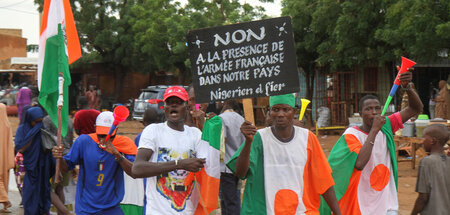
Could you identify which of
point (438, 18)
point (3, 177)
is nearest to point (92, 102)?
point (438, 18)

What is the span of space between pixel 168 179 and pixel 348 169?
5.42 feet

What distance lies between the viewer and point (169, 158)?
4418mm

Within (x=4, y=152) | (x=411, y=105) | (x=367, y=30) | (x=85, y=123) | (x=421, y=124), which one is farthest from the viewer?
(x=367, y=30)

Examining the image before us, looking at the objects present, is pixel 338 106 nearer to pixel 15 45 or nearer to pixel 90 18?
pixel 90 18

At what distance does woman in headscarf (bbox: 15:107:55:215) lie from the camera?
8430 mm

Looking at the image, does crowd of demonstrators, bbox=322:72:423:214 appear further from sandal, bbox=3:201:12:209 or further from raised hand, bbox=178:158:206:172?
sandal, bbox=3:201:12:209

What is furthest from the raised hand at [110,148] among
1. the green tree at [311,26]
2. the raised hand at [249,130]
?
the green tree at [311,26]

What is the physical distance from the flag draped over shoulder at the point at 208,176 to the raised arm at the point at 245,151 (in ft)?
1.37

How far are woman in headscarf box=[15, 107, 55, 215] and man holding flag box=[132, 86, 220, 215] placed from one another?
4.44 meters

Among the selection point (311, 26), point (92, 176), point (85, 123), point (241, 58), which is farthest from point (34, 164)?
point (311, 26)

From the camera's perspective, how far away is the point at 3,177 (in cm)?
940

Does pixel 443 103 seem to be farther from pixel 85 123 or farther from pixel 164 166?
pixel 164 166

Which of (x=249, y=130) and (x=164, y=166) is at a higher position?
(x=249, y=130)

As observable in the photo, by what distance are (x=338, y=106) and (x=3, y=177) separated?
17942mm
